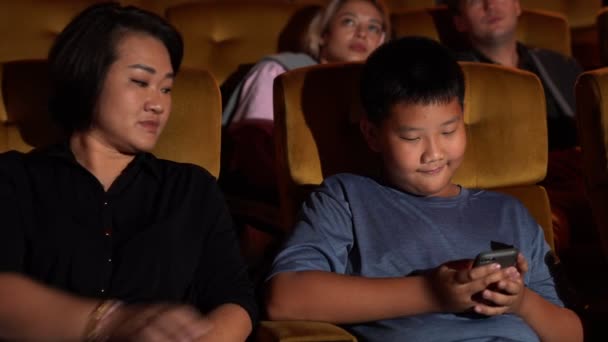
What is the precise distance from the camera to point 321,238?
1978 millimetres

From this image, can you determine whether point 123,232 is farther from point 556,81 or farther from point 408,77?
point 556,81

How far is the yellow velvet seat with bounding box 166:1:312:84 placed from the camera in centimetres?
354

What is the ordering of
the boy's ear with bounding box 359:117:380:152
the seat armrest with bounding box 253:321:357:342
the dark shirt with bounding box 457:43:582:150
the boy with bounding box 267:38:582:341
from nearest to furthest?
the seat armrest with bounding box 253:321:357:342 → the boy with bounding box 267:38:582:341 → the boy's ear with bounding box 359:117:380:152 → the dark shirt with bounding box 457:43:582:150

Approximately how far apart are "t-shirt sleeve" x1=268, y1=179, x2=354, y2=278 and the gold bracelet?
391 mm

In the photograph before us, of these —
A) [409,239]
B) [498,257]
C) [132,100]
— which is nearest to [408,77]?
[409,239]

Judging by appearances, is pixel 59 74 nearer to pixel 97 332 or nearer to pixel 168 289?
pixel 168 289

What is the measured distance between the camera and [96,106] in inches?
79.9

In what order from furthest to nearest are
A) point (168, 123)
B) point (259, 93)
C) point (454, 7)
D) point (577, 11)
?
point (577, 11)
point (454, 7)
point (259, 93)
point (168, 123)

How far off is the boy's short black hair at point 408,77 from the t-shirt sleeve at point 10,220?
2.26 feet

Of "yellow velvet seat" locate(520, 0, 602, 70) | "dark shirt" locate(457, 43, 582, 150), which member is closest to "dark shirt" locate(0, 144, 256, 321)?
"dark shirt" locate(457, 43, 582, 150)

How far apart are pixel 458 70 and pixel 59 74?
2.59 ft

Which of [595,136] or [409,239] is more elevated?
[595,136]

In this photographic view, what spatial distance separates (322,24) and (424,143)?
1639mm

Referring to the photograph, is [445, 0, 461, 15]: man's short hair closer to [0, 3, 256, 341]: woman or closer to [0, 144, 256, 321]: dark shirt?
[0, 3, 256, 341]: woman
